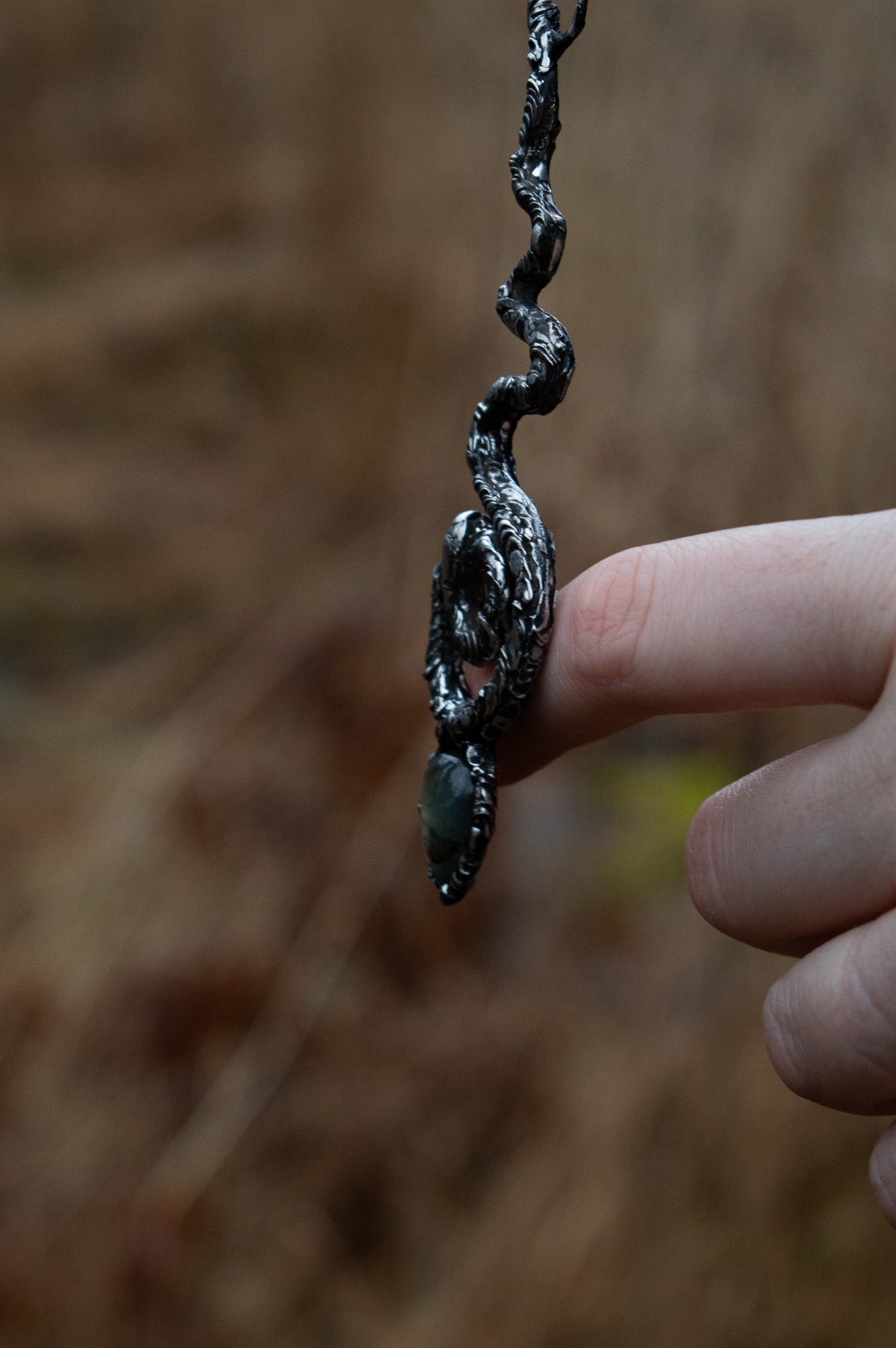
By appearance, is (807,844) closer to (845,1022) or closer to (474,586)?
(845,1022)

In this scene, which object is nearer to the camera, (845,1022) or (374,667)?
(845,1022)

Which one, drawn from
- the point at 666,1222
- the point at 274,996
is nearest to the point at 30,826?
the point at 274,996

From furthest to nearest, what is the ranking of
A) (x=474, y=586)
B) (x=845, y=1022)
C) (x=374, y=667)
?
(x=374, y=667) < (x=474, y=586) < (x=845, y=1022)

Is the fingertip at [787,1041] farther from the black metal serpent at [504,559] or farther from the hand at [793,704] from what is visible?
the black metal serpent at [504,559]

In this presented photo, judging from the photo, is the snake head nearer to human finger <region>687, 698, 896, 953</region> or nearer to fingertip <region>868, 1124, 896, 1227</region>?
human finger <region>687, 698, 896, 953</region>

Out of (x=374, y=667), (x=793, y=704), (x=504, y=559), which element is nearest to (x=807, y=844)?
(x=793, y=704)

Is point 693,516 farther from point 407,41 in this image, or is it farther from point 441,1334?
point 441,1334

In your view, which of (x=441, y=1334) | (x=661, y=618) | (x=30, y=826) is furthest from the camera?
(x=30, y=826)
